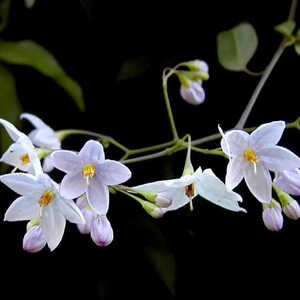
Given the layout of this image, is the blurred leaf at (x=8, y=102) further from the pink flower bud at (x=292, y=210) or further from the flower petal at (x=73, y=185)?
the pink flower bud at (x=292, y=210)

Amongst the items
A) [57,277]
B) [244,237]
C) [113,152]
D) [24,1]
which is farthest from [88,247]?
[24,1]

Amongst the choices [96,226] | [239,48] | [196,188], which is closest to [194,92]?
[239,48]

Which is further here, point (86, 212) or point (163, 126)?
point (163, 126)

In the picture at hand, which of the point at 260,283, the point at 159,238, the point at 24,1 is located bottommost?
the point at 260,283

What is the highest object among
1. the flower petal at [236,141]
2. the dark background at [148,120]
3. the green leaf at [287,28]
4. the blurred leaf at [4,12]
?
the blurred leaf at [4,12]

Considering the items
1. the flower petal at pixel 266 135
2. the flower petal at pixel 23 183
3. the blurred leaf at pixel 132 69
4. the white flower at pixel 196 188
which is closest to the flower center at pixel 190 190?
the white flower at pixel 196 188

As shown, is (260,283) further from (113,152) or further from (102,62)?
(102,62)
